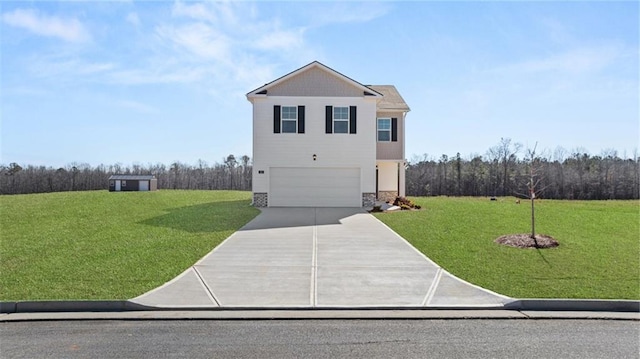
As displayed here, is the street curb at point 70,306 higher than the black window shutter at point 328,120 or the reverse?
the reverse

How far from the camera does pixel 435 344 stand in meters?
5.15

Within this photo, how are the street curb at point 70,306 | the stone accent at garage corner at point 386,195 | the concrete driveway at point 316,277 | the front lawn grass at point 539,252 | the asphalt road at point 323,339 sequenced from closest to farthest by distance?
1. the asphalt road at point 323,339
2. the street curb at point 70,306
3. the concrete driveway at point 316,277
4. the front lawn grass at point 539,252
5. the stone accent at garage corner at point 386,195

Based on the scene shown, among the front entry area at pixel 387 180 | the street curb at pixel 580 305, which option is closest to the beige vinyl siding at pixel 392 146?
the front entry area at pixel 387 180

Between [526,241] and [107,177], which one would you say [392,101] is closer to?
[526,241]

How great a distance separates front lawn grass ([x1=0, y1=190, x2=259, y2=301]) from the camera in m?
7.47

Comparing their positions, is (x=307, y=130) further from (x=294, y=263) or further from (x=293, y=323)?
(x=293, y=323)

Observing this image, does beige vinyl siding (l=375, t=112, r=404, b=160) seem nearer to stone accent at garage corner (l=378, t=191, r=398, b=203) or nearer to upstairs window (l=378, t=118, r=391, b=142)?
upstairs window (l=378, t=118, r=391, b=142)

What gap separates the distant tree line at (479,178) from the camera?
162 ft

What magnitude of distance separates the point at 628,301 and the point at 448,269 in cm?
308

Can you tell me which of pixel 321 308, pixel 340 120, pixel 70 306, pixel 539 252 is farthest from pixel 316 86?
pixel 70 306

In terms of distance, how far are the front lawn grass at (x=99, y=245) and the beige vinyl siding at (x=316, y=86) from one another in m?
6.16

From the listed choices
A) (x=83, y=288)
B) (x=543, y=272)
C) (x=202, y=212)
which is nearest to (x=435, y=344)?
(x=543, y=272)

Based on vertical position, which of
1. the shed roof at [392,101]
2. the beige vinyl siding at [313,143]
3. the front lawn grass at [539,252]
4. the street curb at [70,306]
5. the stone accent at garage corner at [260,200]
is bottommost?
the street curb at [70,306]

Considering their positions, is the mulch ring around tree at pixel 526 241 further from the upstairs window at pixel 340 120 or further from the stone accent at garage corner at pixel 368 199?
the upstairs window at pixel 340 120
